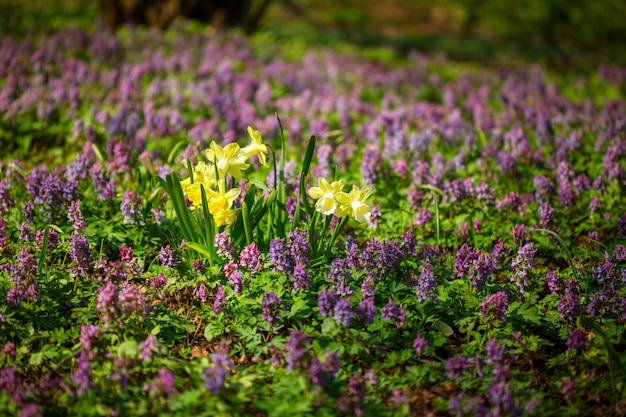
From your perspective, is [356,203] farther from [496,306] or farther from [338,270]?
[496,306]

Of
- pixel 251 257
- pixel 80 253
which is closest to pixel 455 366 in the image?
pixel 251 257

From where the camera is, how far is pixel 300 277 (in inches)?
111

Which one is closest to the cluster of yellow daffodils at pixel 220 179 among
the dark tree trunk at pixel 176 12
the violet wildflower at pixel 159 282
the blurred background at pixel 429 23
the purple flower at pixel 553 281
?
the violet wildflower at pixel 159 282

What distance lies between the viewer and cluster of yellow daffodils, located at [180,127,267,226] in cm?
293

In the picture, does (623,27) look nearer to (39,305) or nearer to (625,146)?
(625,146)

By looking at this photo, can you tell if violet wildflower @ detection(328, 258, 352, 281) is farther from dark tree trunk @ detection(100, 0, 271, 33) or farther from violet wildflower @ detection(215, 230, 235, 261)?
dark tree trunk @ detection(100, 0, 271, 33)

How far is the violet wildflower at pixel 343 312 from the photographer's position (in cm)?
262

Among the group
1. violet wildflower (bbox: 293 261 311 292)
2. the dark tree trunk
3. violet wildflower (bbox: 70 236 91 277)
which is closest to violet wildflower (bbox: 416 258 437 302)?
violet wildflower (bbox: 293 261 311 292)

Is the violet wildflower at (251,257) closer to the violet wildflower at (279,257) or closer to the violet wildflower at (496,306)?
the violet wildflower at (279,257)

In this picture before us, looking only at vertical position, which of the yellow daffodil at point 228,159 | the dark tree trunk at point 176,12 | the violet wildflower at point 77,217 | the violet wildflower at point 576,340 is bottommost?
the violet wildflower at point 576,340

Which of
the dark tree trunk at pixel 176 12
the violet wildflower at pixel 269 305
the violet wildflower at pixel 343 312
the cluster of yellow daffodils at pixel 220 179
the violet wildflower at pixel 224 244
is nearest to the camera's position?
the violet wildflower at pixel 343 312

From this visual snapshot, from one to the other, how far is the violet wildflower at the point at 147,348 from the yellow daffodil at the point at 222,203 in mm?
650

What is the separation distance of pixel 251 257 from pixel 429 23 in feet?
43.4

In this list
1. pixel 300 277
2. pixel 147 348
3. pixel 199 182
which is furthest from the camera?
pixel 199 182
